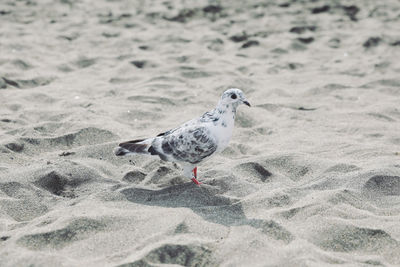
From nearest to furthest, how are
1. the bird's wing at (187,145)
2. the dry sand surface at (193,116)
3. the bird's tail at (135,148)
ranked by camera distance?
the dry sand surface at (193,116) < the bird's wing at (187,145) < the bird's tail at (135,148)

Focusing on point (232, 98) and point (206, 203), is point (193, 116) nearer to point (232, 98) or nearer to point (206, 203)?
point (232, 98)

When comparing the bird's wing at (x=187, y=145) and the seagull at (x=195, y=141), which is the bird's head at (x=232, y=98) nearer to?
the seagull at (x=195, y=141)

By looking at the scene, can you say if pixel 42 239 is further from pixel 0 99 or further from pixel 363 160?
pixel 0 99

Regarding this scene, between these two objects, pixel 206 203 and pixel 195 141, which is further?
pixel 195 141

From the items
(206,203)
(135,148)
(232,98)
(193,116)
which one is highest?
(232,98)

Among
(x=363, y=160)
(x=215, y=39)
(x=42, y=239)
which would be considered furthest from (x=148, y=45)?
(x=42, y=239)

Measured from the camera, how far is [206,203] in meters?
3.59

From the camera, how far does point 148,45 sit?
7805mm

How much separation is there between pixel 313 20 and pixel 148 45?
2.98m

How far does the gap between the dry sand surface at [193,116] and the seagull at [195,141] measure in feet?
0.80

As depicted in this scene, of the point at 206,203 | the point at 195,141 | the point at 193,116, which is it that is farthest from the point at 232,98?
the point at 193,116

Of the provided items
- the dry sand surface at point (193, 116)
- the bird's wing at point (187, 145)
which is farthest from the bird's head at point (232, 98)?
the dry sand surface at point (193, 116)

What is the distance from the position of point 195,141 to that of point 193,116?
64.5 inches

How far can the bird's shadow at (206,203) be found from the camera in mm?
3167
